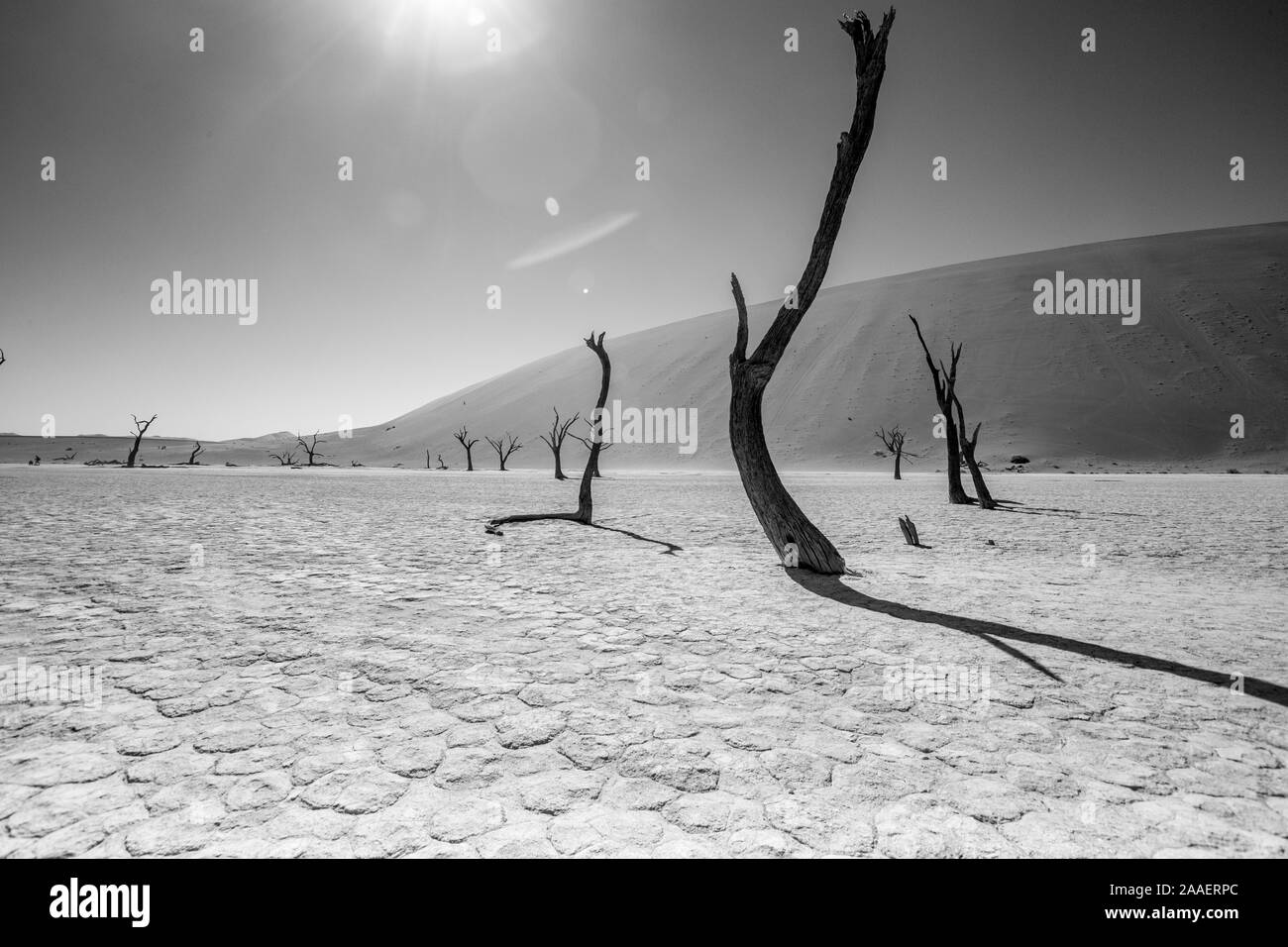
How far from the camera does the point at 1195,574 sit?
7992 mm

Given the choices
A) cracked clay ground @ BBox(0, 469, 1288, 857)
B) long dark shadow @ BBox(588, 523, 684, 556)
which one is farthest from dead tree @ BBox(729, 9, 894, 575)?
long dark shadow @ BBox(588, 523, 684, 556)

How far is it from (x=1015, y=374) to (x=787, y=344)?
80.6 meters

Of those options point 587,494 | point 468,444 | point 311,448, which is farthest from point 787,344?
point 311,448

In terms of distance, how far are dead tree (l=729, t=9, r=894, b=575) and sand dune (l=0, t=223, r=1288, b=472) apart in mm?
60519

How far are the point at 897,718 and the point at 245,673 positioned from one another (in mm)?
4574

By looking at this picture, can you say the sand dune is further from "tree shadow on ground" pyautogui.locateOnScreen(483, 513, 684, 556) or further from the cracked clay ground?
the cracked clay ground

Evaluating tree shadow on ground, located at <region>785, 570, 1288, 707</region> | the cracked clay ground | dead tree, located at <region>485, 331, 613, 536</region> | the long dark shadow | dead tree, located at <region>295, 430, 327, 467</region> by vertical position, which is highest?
dead tree, located at <region>295, 430, 327, 467</region>

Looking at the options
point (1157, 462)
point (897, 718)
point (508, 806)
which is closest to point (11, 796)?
point (508, 806)

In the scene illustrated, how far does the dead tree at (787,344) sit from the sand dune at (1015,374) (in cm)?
6052

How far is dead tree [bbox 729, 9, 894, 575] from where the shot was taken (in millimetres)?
7762

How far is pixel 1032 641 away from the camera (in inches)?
202

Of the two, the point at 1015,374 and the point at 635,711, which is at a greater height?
the point at 1015,374

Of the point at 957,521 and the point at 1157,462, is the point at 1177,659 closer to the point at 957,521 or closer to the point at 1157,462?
the point at 957,521

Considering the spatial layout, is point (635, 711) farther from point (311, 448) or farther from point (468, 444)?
point (311, 448)
